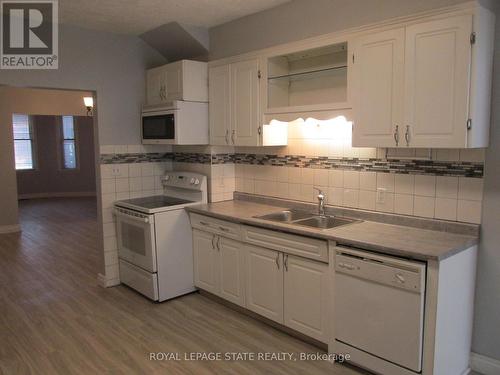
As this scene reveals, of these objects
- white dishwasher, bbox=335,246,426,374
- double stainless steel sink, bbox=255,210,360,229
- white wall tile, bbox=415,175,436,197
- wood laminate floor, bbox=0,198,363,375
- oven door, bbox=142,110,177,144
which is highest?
oven door, bbox=142,110,177,144

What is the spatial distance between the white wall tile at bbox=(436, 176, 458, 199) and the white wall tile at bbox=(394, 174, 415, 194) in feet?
0.60

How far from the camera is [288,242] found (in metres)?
3.13

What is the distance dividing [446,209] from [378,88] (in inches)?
37.2

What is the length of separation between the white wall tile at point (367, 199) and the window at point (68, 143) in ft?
31.0

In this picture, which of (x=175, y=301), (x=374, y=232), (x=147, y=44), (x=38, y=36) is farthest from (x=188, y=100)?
(x=374, y=232)

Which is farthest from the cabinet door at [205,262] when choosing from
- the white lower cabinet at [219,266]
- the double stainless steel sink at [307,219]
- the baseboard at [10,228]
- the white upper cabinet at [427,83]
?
the baseboard at [10,228]

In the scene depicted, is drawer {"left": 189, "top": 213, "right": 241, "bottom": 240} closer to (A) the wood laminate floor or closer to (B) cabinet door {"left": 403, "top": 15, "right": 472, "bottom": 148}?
(A) the wood laminate floor

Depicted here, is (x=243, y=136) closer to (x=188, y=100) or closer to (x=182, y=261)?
(x=188, y=100)

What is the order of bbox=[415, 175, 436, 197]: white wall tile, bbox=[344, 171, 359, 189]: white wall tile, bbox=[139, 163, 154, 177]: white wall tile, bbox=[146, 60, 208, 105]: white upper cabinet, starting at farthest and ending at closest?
bbox=[139, 163, 154, 177]: white wall tile → bbox=[146, 60, 208, 105]: white upper cabinet → bbox=[344, 171, 359, 189]: white wall tile → bbox=[415, 175, 436, 197]: white wall tile

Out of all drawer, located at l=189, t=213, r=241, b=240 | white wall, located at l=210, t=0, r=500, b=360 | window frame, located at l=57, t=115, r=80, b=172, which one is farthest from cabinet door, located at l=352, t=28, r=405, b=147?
window frame, located at l=57, t=115, r=80, b=172

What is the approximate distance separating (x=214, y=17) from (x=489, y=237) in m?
2.94

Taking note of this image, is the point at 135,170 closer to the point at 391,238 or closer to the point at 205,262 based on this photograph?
the point at 205,262

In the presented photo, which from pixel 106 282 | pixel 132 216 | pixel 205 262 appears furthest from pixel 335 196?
pixel 106 282

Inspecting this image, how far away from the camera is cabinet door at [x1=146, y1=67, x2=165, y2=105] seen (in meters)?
4.34
